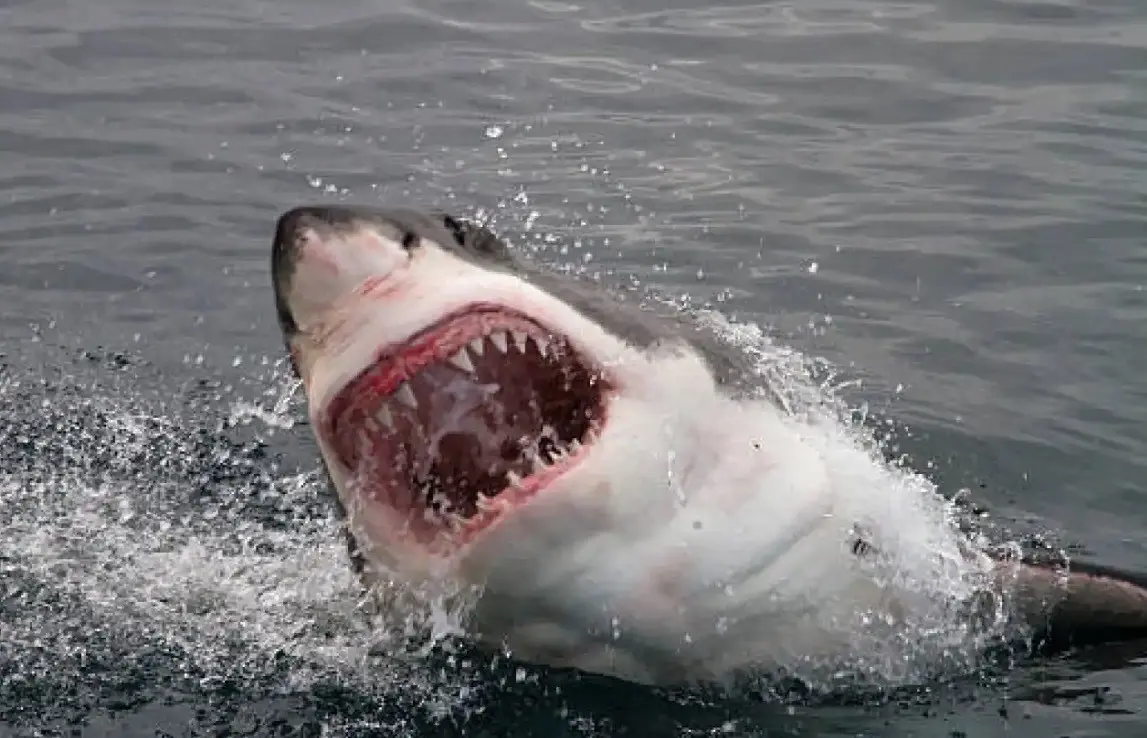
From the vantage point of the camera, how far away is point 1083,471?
600 centimetres

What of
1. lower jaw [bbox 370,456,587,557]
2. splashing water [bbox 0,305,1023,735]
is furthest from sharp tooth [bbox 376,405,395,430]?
splashing water [bbox 0,305,1023,735]

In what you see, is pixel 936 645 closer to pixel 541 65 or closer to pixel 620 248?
pixel 620 248

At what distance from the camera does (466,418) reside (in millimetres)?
3789

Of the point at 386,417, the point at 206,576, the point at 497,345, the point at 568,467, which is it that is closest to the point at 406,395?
the point at 386,417

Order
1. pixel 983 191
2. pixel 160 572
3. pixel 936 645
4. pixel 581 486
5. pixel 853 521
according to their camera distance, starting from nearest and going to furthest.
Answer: pixel 581 486
pixel 853 521
pixel 936 645
pixel 160 572
pixel 983 191

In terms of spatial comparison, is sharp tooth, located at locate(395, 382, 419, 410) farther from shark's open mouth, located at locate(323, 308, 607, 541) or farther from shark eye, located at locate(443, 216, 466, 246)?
shark eye, located at locate(443, 216, 466, 246)

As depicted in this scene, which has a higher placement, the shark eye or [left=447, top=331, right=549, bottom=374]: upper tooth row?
the shark eye

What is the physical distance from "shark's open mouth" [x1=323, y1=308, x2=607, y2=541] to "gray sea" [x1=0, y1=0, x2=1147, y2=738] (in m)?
0.53

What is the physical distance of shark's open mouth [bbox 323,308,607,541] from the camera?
11.5ft

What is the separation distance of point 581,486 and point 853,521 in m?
0.90

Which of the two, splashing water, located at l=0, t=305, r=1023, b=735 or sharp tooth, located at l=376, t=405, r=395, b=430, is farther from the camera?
splashing water, located at l=0, t=305, r=1023, b=735

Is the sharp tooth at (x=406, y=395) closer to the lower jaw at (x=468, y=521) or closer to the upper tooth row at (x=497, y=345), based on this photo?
the upper tooth row at (x=497, y=345)

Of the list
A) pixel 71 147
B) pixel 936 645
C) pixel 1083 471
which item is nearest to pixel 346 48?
pixel 71 147

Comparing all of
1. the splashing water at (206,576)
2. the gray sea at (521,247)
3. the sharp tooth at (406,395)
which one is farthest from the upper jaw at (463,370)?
the gray sea at (521,247)
